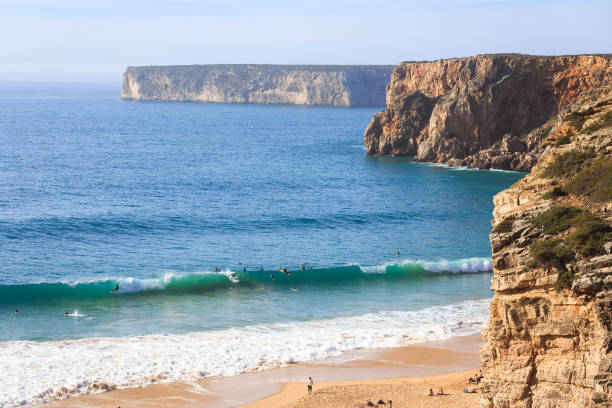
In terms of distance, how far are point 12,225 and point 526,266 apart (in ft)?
136

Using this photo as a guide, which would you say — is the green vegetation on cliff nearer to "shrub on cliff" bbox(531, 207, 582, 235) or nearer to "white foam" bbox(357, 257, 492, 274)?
"shrub on cliff" bbox(531, 207, 582, 235)

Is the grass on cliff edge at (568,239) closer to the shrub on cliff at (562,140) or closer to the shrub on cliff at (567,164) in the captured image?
the shrub on cliff at (567,164)

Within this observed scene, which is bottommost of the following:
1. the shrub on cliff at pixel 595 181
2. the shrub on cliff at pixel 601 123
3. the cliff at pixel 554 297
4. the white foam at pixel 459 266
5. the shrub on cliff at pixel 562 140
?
the white foam at pixel 459 266

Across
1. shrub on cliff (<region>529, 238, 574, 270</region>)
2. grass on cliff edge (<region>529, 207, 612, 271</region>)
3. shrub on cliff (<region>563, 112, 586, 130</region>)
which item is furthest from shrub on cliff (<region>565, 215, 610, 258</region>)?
shrub on cliff (<region>563, 112, 586, 130</region>)

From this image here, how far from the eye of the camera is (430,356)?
96.3 feet

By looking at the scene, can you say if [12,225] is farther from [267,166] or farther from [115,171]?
[267,166]

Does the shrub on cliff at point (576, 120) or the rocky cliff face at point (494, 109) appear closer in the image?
the shrub on cliff at point (576, 120)

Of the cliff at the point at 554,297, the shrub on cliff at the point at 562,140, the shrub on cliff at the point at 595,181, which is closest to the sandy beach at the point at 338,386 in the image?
the cliff at the point at 554,297

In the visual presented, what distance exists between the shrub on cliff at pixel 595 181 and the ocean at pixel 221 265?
45.1 ft

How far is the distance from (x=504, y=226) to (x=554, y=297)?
101 inches

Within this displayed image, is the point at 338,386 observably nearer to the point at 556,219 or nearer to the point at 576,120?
the point at 556,219

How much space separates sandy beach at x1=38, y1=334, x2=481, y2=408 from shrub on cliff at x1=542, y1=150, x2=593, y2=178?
339 inches

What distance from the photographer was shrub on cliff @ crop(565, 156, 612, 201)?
1856 centimetres

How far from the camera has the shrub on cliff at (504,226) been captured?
18.8 meters
